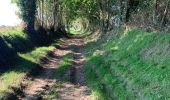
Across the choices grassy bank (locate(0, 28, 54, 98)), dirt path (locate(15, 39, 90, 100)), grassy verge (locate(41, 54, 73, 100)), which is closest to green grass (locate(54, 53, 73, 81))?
grassy verge (locate(41, 54, 73, 100))

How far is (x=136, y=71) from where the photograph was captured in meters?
18.5

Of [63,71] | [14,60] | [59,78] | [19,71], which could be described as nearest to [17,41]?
[14,60]

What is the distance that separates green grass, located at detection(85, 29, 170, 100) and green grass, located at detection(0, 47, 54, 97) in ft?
11.8

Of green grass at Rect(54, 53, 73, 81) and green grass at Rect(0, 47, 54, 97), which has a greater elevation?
green grass at Rect(0, 47, 54, 97)

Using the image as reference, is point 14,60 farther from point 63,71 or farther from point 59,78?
point 59,78

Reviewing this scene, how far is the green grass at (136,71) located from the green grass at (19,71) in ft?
11.8

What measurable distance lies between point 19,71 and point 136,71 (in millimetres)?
7229

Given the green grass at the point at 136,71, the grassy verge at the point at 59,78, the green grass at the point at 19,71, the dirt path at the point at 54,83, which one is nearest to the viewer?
the green grass at the point at 136,71

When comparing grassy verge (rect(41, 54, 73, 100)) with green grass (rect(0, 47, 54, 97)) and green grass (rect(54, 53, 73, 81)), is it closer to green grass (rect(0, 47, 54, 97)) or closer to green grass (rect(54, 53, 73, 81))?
green grass (rect(54, 53, 73, 81))

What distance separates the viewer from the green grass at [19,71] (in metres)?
18.2

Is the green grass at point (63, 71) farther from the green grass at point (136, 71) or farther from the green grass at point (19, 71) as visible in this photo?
the green grass at point (19, 71)

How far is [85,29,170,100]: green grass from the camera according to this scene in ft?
49.8

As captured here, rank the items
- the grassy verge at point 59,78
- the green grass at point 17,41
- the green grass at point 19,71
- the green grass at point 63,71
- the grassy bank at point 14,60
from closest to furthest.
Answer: the grassy verge at point 59,78 → the green grass at point 19,71 → the grassy bank at point 14,60 → the green grass at point 63,71 → the green grass at point 17,41

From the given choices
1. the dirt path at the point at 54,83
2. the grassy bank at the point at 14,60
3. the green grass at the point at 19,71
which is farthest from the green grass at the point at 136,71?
the grassy bank at the point at 14,60
